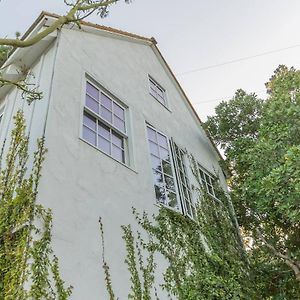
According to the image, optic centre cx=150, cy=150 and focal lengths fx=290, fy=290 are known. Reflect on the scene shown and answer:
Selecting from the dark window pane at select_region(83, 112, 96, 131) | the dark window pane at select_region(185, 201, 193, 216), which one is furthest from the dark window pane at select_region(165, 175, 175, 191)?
the dark window pane at select_region(83, 112, 96, 131)

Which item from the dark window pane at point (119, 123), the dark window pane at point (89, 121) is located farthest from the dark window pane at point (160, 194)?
the dark window pane at point (89, 121)

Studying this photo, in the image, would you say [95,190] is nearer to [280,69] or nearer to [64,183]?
[64,183]

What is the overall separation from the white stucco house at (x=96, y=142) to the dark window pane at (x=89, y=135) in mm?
26

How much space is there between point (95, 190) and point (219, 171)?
7.53 m

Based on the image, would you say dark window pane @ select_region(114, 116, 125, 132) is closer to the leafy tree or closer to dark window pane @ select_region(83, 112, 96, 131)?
dark window pane @ select_region(83, 112, 96, 131)

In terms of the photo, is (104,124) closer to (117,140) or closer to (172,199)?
(117,140)

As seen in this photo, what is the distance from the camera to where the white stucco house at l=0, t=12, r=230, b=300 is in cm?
428

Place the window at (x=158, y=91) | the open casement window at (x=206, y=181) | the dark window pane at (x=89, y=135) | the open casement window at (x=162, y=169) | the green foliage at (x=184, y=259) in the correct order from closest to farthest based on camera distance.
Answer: the green foliage at (x=184, y=259)
the dark window pane at (x=89, y=135)
the open casement window at (x=162, y=169)
the open casement window at (x=206, y=181)
the window at (x=158, y=91)

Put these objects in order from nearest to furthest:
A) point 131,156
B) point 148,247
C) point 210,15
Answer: point 148,247
point 131,156
point 210,15

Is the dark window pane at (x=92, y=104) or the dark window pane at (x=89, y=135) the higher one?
the dark window pane at (x=92, y=104)

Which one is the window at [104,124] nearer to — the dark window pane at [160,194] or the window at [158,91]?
the dark window pane at [160,194]

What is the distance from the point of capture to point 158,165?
731 cm

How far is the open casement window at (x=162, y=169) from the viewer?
6828 mm

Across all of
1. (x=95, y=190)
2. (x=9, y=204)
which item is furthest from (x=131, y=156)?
(x=9, y=204)
